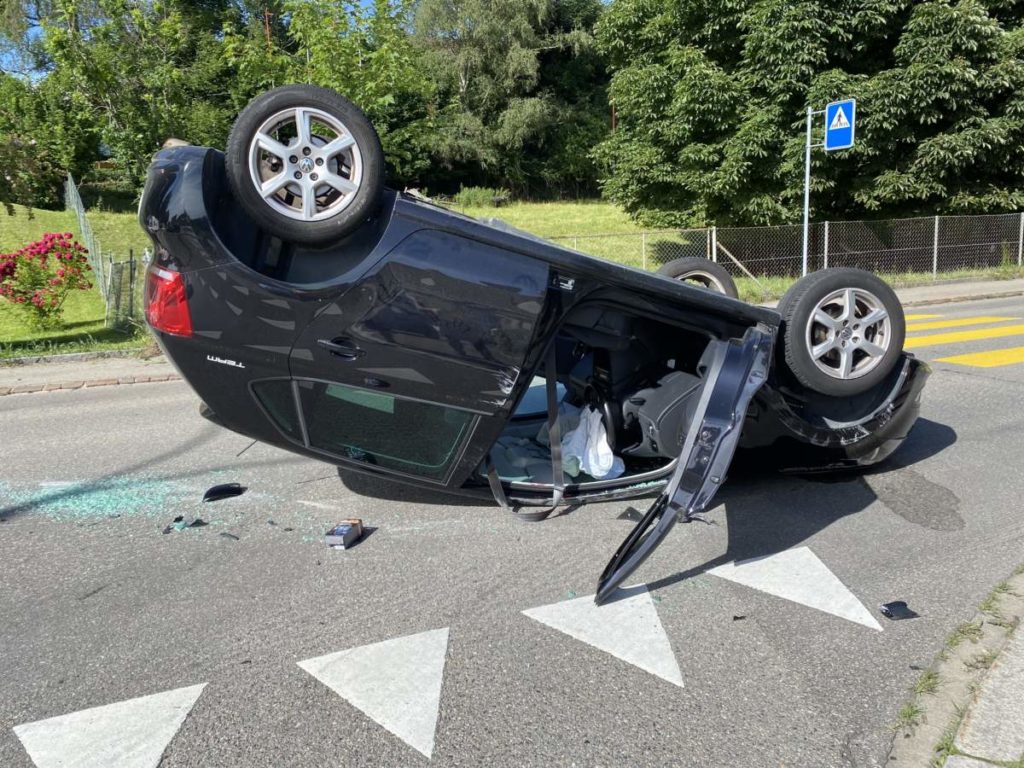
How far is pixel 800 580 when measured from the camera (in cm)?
364

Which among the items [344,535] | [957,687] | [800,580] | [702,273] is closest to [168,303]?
[344,535]

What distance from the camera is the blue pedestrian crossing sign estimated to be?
1401 cm

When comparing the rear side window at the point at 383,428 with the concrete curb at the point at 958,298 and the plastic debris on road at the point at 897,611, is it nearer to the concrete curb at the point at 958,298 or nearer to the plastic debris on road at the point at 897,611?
the plastic debris on road at the point at 897,611

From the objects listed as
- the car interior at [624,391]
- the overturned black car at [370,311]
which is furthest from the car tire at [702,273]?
the overturned black car at [370,311]

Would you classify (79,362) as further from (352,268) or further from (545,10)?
(545,10)

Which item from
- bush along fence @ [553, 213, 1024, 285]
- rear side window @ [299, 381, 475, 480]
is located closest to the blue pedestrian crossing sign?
bush along fence @ [553, 213, 1024, 285]

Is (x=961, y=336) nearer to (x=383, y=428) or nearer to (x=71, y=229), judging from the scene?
(x=383, y=428)

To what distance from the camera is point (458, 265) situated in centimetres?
342

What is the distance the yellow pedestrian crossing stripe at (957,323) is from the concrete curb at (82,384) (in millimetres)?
10388

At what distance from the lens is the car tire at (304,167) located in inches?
130

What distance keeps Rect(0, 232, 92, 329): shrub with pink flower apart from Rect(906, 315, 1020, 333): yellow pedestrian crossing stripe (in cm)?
1318

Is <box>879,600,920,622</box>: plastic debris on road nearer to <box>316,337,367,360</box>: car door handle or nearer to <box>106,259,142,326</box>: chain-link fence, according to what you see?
<box>316,337,367,360</box>: car door handle

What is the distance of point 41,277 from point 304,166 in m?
11.4

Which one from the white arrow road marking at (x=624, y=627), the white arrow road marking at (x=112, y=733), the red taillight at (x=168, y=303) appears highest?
the red taillight at (x=168, y=303)
